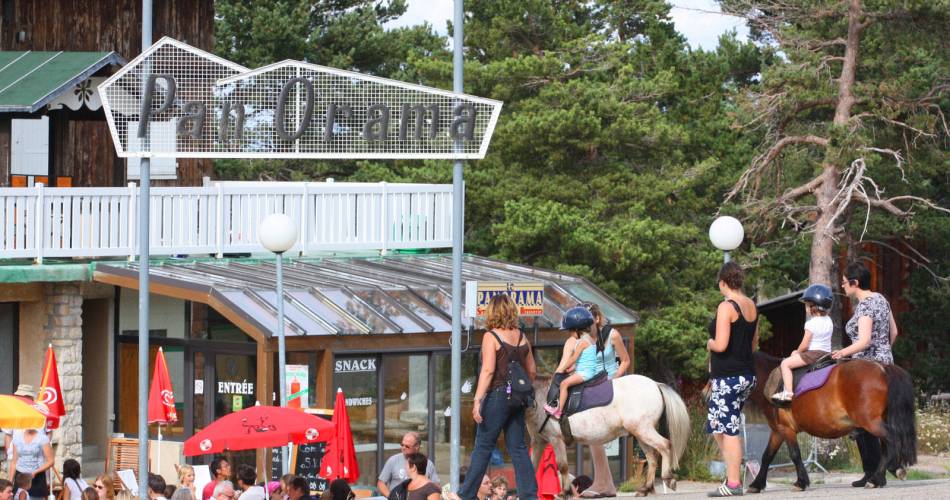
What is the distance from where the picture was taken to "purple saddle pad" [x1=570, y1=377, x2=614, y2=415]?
16.0m

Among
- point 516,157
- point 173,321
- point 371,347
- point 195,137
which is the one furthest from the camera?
point 516,157

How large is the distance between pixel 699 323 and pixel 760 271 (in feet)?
11.7

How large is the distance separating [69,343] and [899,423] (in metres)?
13.6

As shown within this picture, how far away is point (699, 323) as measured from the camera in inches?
1308

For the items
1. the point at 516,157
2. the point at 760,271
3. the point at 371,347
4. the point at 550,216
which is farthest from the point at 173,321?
the point at 760,271

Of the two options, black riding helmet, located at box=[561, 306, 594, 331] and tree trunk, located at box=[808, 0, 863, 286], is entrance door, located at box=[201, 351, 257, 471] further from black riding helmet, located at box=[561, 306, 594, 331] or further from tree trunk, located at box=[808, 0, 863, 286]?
tree trunk, located at box=[808, 0, 863, 286]

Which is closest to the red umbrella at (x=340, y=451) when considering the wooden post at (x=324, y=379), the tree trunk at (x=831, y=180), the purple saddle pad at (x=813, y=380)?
the wooden post at (x=324, y=379)

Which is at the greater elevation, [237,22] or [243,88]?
[237,22]

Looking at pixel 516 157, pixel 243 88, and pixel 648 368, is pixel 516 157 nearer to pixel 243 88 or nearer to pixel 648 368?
pixel 648 368

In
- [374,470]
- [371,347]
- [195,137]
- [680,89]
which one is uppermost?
[680,89]

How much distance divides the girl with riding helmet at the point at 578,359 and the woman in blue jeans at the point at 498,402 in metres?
1.32

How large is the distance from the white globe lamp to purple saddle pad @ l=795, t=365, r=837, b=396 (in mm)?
5898

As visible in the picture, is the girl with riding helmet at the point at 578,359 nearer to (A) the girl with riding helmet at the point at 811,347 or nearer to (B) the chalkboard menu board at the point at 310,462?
(A) the girl with riding helmet at the point at 811,347

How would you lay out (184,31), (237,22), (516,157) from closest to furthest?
(184,31), (516,157), (237,22)
